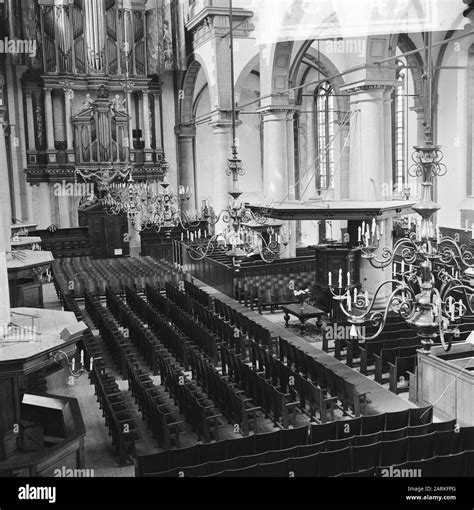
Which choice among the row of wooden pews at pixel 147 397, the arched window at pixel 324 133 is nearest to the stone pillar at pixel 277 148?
the row of wooden pews at pixel 147 397

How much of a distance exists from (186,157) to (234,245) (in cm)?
1747

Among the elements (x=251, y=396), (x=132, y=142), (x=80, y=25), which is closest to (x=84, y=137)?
(x=132, y=142)

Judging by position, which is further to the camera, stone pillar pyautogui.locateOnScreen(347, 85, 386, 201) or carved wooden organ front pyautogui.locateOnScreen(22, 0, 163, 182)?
carved wooden organ front pyautogui.locateOnScreen(22, 0, 163, 182)

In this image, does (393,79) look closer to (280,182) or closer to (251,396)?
(280,182)

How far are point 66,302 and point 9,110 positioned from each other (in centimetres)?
1393

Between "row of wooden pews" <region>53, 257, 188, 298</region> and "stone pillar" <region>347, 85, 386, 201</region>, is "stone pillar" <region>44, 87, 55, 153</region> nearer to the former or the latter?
"row of wooden pews" <region>53, 257, 188, 298</region>

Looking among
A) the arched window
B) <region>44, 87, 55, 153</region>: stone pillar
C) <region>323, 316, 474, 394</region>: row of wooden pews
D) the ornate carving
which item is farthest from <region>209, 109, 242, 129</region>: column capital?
<region>323, 316, 474, 394</region>: row of wooden pews

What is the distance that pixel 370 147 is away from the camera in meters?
15.6

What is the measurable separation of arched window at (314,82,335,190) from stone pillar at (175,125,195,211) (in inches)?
249

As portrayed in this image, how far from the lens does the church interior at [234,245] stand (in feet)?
24.8

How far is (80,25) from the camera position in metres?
27.2

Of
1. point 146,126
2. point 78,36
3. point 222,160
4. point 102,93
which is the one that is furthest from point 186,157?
point 78,36

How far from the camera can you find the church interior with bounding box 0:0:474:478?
7547 mm

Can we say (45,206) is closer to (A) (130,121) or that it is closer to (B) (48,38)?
(A) (130,121)
